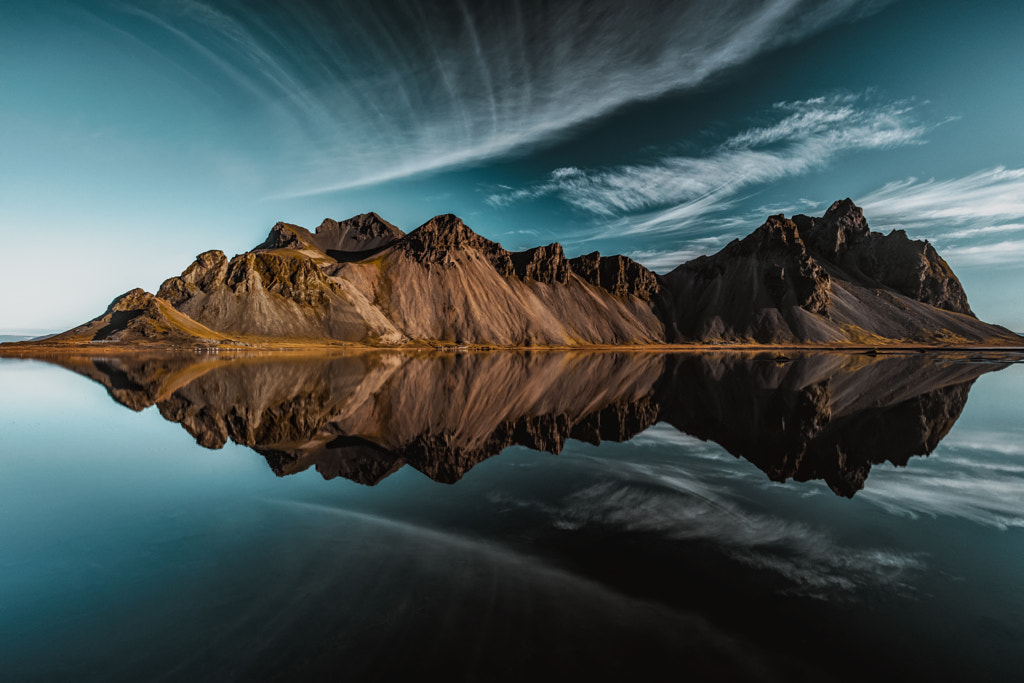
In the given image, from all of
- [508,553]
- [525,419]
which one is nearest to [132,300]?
[525,419]

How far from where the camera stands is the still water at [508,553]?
6055mm

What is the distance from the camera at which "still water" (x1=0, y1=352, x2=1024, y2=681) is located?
19.9ft

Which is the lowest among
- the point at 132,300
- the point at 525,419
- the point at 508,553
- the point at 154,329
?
the point at 508,553

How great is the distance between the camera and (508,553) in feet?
30.2

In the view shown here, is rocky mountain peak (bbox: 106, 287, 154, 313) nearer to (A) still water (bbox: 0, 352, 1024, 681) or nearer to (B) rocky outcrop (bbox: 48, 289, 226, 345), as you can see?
(B) rocky outcrop (bbox: 48, 289, 226, 345)

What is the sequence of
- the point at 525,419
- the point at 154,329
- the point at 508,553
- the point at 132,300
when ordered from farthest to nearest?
the point at 132,300 → the point at 154,329 → the point at 525,419 → the point at 508,553

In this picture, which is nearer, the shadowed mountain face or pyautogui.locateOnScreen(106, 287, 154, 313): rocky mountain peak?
the shadowed mountain face

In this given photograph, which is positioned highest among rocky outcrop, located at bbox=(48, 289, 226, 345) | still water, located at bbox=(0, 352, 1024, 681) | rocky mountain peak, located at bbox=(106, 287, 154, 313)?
rocky mountain peak, located at bbox=(106, 287, 154, 313)

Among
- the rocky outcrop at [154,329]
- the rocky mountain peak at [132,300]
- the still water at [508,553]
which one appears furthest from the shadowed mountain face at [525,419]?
the rocky mountain peak at [132,300]

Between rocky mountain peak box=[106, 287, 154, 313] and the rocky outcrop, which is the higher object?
rocky mountain peak box=[106, 287, 154, 313]

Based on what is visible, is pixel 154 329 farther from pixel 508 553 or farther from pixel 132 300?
pixel 508 553

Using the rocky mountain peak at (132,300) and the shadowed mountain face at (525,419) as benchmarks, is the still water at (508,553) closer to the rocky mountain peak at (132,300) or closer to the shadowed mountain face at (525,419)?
the shadowed mountain face at (525,419)

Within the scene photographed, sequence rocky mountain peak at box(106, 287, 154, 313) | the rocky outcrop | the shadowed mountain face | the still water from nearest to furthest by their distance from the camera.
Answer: the still water < the shadowed mountain face < the rocky outcrop < rocky mountain peak at box(106, 287, 154, 313)

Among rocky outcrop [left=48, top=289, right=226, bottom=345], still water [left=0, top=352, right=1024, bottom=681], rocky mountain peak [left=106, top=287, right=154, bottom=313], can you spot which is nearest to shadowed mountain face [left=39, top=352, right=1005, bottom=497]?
still water [left=0, top=352, right=1024, bottom=681]
